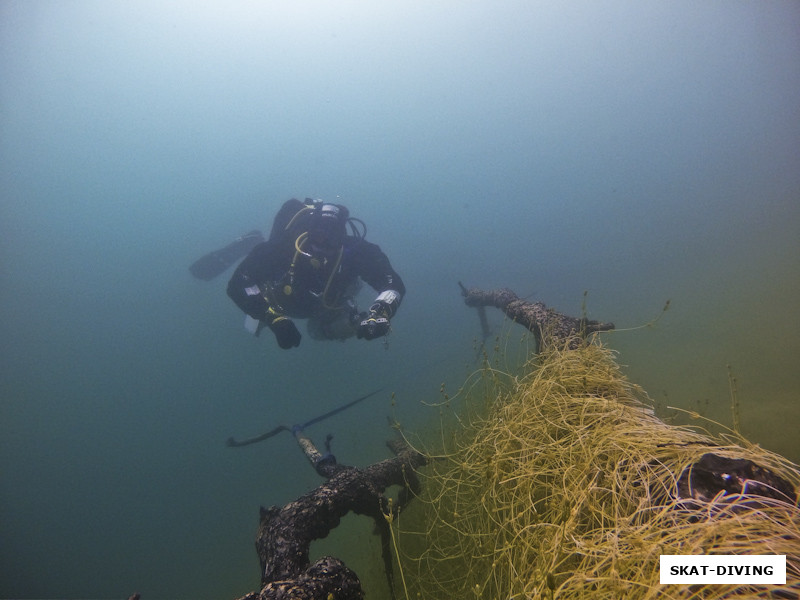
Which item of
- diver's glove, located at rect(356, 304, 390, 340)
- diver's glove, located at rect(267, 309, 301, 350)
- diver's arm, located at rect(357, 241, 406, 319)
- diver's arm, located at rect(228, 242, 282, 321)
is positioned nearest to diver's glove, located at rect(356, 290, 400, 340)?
diver's glove, located at rect(356, 304, 390, 340)

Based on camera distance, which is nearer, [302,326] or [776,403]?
[776,403]

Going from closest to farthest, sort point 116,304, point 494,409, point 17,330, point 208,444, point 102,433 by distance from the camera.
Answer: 1. point 494,409
2. point 208,444
3. point 102,433
4. point 17,330
5. point 116,304

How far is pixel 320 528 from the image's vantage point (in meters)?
2.28

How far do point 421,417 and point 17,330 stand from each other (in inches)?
1775

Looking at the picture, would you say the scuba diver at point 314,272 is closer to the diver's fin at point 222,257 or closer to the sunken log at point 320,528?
the sunken log at point 320,528

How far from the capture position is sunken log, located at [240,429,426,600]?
154cm

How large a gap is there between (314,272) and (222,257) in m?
7.43

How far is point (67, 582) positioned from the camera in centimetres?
948

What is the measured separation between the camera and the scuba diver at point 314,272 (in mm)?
6141

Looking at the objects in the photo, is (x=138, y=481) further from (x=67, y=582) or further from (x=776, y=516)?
(x=776, y=516)

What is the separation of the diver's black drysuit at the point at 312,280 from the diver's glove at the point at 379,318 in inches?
1.7

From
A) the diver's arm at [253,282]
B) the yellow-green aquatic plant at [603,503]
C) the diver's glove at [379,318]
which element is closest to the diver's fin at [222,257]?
the diver's arm at [253,282]

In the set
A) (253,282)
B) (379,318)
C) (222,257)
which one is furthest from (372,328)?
(222,257)

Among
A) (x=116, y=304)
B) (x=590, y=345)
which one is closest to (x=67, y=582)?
(x=590, y=345)
